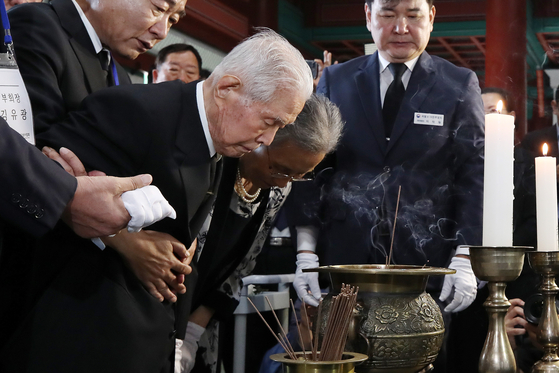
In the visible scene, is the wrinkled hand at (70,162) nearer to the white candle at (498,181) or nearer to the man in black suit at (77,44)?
the man in black suit at (77,44)

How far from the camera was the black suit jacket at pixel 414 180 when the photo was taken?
190 centimetres

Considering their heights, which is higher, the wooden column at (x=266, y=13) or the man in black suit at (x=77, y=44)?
the wooden column at (x=266, y=13)

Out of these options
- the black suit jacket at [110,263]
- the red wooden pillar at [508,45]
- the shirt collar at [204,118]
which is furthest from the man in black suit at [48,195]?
the red wooden pillar at [508,45]

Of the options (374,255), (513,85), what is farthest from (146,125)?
(513,85)

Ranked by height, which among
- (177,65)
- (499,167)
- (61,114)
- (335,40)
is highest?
(335,40)

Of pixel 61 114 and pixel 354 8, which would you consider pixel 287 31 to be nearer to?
pixel 354 8

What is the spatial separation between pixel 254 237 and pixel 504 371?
900mm

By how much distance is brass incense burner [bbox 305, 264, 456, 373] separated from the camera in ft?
3.45

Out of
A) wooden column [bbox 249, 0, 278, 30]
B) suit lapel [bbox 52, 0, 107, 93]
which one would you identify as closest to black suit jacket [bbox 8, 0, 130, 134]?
suit lapel [bbox 52, 0, 107, 93]

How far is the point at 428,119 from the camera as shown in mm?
1930

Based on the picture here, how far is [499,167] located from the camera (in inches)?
39.7

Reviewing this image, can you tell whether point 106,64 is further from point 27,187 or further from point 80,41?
point 27,187

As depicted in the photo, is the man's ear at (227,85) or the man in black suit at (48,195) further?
the man's ear at (227,85)

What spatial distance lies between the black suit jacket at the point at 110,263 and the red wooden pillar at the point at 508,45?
107 inches
